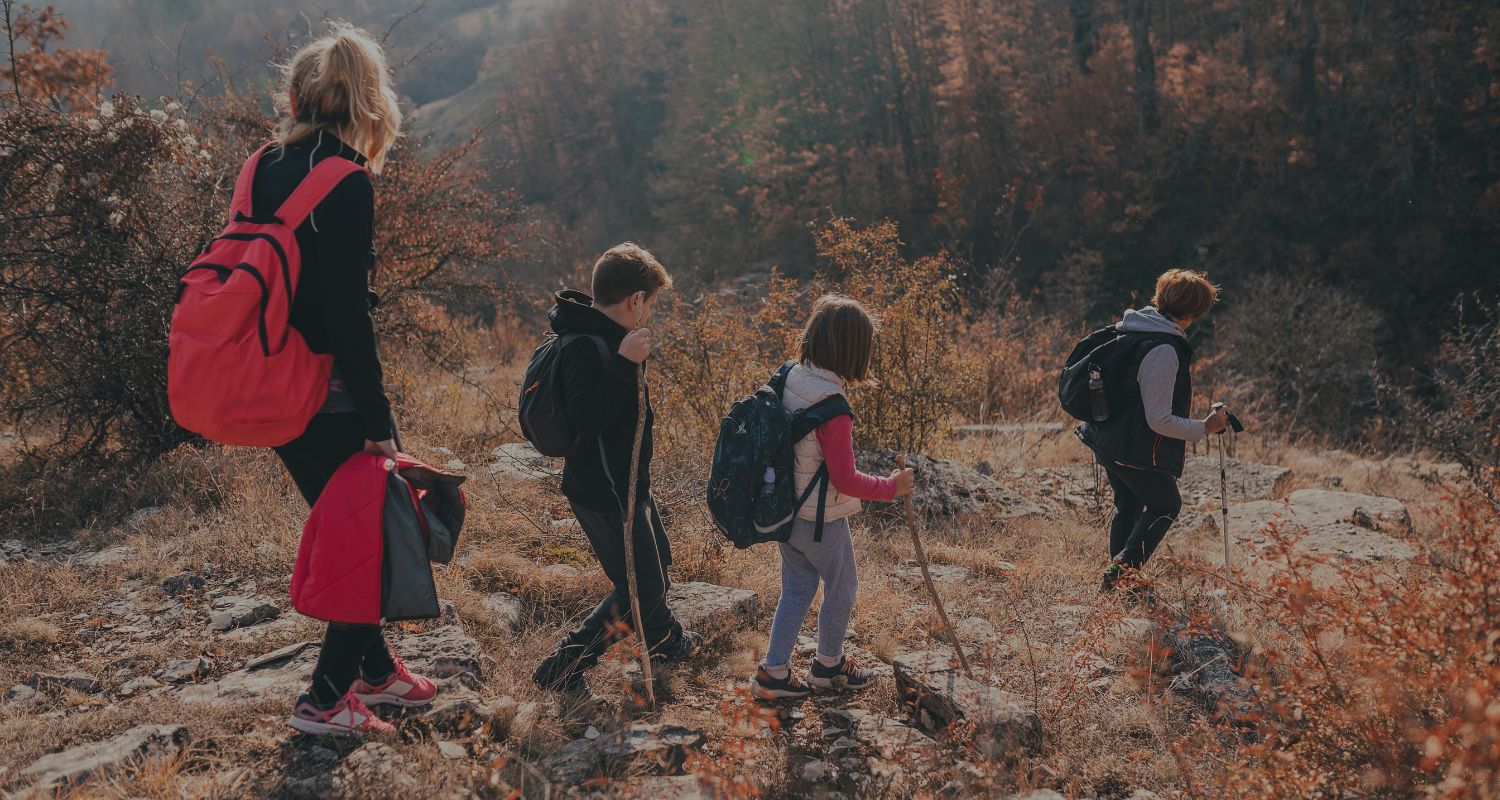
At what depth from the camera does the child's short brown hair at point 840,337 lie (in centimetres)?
307

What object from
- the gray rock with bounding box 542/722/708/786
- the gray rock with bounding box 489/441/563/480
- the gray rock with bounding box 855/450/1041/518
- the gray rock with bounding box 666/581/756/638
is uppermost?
the gray rock with bounding box 542/722/708/786

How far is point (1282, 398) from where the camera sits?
1377 cm

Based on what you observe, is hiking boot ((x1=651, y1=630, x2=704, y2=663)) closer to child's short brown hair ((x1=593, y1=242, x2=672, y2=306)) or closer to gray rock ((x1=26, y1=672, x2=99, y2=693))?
child's short brown hair ((x1=593, y1=242, x2=672, y2=306))

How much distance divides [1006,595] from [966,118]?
19.8m

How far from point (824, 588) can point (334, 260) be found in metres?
1.96

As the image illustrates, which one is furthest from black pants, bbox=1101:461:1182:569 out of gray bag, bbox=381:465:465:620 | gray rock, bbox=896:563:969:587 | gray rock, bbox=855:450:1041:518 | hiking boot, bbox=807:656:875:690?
gray bag, bbox=381:465:465:620

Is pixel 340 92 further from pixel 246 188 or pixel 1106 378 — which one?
pixel 1106 378

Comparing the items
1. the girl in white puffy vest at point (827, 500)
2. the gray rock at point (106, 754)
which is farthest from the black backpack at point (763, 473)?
the gray rock at point (106, 754)

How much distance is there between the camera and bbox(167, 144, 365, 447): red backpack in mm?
2328

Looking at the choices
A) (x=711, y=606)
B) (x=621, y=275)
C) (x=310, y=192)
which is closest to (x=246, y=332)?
(x=310, y=192)

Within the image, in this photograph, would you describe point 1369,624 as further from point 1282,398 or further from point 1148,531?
point 1282,398

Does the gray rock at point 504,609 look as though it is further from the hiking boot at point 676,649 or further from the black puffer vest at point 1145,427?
the black puffer vest at point 1145,427

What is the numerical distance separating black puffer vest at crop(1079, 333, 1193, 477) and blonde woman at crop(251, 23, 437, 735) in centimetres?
303

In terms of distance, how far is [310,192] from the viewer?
2418 mm
